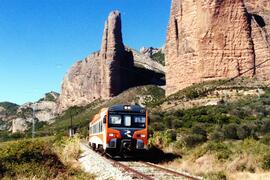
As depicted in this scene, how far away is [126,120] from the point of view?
23328mm

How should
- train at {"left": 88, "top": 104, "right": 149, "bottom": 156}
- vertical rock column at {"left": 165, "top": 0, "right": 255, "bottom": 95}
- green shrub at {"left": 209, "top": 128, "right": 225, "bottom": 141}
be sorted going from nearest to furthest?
train at {"left": 88, "top": 104, "right": 149, "bottom": 156} → green shrub at {"left": 209, "top": 128, "right": 225, "bottom": 141} → vertical rock column at {"left": 165, "top": 0, "right": 255, "bottom": 95}

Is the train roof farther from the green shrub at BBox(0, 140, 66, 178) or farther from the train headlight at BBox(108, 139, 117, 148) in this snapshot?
the green shrub at BBox(0, 140, 66, 178)

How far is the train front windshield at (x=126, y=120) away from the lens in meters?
23.2

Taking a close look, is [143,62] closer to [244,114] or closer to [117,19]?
[117,19]

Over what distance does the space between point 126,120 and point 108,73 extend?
126 metres

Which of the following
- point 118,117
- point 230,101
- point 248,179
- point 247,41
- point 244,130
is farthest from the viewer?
point 247,41

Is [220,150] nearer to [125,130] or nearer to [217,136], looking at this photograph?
[125,130]

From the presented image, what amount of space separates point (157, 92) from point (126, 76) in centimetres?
1600

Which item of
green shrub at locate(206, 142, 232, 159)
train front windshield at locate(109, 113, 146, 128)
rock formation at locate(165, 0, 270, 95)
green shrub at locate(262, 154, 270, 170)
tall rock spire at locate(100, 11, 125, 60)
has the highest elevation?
tall rock spire at locate(100, 11, 125, 60)

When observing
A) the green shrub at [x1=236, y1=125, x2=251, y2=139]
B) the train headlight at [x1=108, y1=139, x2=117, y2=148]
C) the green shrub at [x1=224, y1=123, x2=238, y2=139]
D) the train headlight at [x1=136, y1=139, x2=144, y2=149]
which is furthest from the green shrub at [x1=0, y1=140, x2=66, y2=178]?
the green shrub at [x1=236, y1=125, x2=251, y2=139]

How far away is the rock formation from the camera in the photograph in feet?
312

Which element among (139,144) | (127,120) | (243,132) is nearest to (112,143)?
(139,144)

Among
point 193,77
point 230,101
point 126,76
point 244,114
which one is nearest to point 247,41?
point 193,77

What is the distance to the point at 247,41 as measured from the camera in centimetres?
9619
